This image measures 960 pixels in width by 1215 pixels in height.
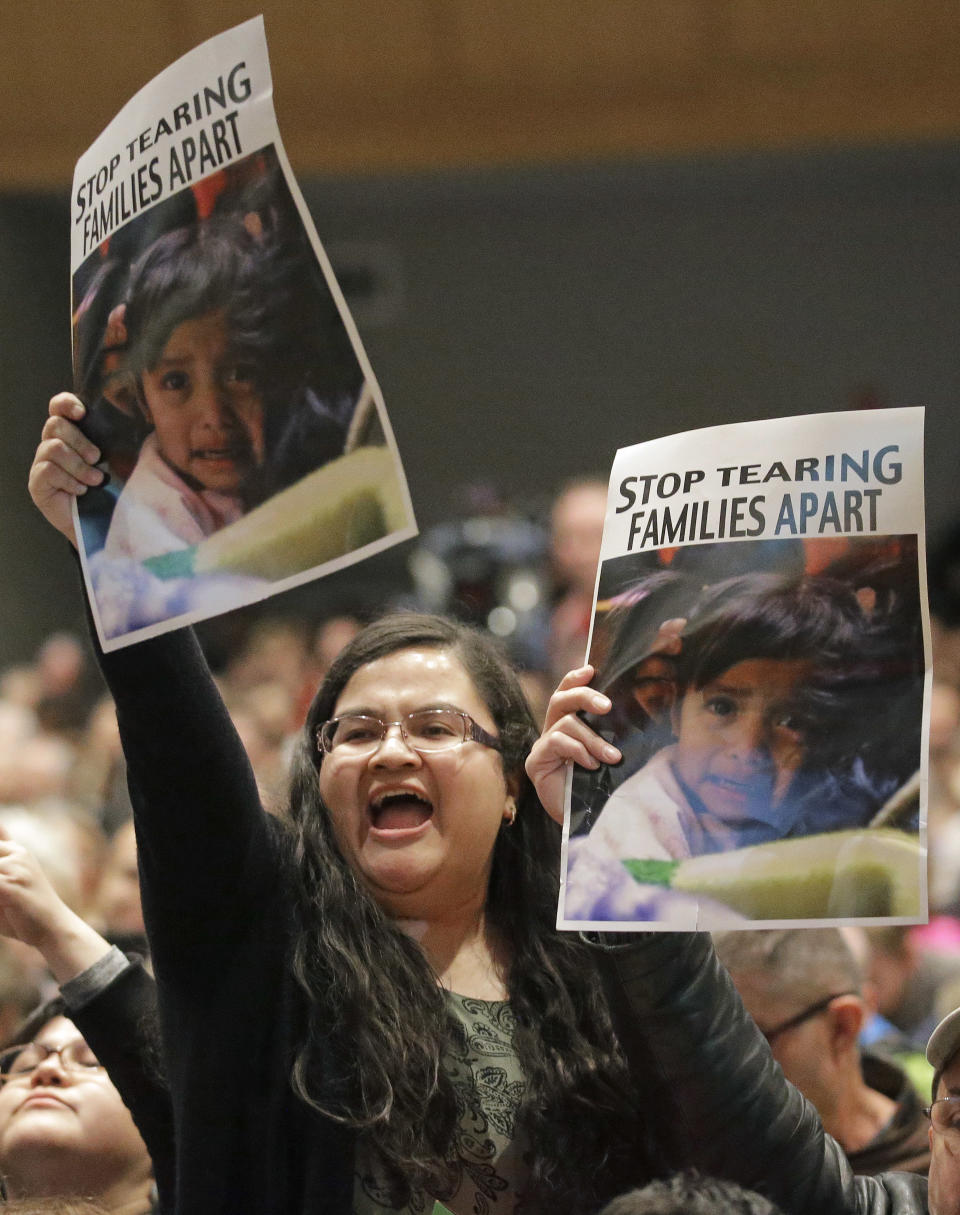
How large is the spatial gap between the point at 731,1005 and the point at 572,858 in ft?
0.61

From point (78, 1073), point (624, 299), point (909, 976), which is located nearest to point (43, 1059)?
point (78, 1073)

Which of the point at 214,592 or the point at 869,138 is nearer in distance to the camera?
the point at 214,592

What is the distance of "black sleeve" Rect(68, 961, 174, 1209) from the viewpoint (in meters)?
1.52

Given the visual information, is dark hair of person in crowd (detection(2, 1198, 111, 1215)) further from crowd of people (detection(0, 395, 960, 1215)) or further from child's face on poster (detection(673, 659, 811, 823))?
child's face on poster (detection(673, 659, 811, 823))

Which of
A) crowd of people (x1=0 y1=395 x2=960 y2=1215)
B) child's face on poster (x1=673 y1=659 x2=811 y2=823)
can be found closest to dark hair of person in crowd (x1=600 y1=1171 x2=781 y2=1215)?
crowd of people (x1=0 y1=395 x2=960 y2=1215)

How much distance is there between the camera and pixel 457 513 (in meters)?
7.11

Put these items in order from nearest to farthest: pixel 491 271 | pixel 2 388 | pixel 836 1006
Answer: pixel 836 1006, pixel 2 388, pixel 491 271

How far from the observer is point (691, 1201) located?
44.5 inches

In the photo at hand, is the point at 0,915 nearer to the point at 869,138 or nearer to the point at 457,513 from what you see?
the point at 457,513

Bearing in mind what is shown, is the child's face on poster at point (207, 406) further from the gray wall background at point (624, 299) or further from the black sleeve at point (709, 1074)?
the gray wall background at point (624, 299)

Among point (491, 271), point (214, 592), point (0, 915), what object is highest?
point (491, 271)

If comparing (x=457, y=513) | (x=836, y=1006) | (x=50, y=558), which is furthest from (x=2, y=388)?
(x=836, y=1006)

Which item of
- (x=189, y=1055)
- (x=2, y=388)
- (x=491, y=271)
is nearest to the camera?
(x=189, y=1055)

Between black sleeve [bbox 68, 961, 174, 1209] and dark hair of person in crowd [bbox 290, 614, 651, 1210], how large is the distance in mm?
185
